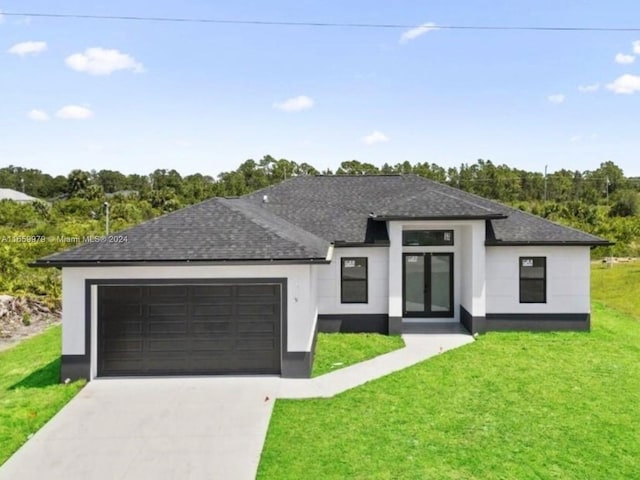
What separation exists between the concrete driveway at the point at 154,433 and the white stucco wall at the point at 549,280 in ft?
27.2

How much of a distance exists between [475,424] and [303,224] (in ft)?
31.9

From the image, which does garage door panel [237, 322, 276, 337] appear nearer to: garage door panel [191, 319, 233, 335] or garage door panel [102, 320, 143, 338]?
garage door panel [191, 319, 233, 335]

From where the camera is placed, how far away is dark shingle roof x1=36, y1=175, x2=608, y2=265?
9867 mm

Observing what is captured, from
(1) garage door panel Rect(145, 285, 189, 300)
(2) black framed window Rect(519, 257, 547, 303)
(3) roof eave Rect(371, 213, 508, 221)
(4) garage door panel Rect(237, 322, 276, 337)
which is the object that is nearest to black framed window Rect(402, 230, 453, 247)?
(3) roof eave Rect(371, 213, 508, 221)

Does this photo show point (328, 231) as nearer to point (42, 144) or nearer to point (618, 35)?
point (618, 35)

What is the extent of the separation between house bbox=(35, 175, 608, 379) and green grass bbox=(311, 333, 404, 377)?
0.49m

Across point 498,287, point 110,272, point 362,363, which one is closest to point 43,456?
point 110,272

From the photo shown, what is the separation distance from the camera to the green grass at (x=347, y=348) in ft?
35.7

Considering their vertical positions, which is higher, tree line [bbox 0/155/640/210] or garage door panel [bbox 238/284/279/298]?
tree line [bbox 0/155/640/210]

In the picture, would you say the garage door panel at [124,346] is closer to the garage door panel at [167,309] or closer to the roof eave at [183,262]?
the garage door panel at [167,309]

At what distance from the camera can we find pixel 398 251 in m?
13.8

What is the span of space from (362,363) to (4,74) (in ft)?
59.1

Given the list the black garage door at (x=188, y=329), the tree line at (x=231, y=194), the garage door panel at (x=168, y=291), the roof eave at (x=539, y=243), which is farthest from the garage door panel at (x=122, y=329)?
the tree line at (x=231, y=194)

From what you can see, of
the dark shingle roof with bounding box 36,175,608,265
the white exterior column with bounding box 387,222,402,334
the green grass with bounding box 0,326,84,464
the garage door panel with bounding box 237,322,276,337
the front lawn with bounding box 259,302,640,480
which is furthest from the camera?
the white exterior column with bounding box 387,222,402,334
